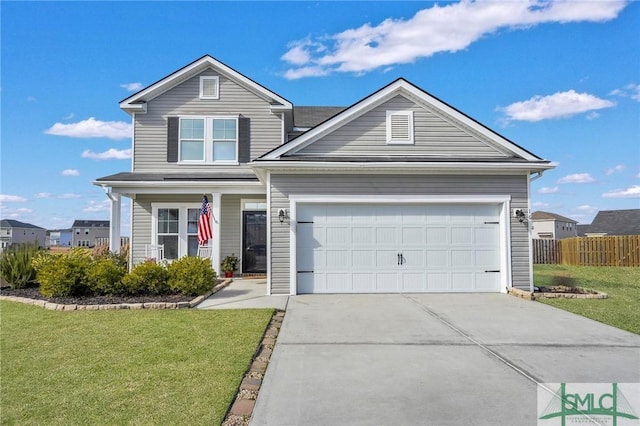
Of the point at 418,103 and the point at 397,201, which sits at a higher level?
the point at 418,103

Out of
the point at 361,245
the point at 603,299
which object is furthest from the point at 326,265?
the point at 603,299

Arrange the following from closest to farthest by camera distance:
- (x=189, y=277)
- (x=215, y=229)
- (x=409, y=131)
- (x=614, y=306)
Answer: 1. (x=614, y=306)
2. (x=189, y=277)
3. (x=409, y=131)
4. (x=215, y=229)

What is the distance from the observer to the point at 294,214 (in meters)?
10.5

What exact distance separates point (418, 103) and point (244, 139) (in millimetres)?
6396

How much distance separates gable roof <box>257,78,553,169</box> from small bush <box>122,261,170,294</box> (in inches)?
168

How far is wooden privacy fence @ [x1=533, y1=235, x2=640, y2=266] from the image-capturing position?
2134cm

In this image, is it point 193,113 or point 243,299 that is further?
point 193,113

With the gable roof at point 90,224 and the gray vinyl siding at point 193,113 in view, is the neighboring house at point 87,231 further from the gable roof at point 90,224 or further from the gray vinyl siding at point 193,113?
the gray vinyl siding at point 193,113

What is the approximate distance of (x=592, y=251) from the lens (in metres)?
22.5

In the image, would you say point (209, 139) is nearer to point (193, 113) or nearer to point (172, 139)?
point (193, 113)

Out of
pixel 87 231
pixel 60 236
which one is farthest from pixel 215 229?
pixel 60 236

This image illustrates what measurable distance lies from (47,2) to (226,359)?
1014 cm

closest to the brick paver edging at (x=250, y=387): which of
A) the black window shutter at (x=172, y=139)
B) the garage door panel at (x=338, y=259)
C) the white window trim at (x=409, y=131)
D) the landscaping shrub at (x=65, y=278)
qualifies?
the garage door panel at (x=338, y=259)

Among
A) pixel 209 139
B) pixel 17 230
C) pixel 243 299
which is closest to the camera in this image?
pixel 243 299
